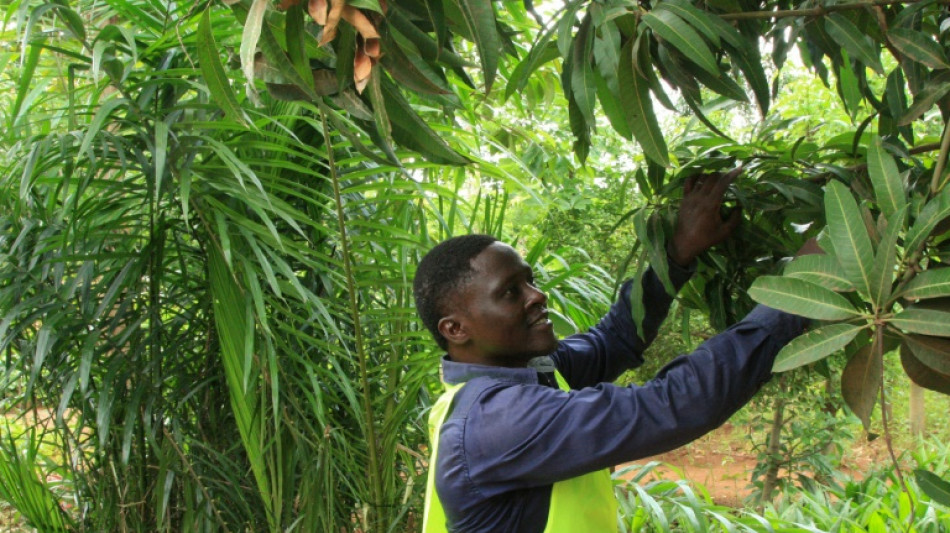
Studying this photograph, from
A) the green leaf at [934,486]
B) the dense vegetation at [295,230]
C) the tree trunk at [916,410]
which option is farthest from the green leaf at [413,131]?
the tree trunk at [916,410]

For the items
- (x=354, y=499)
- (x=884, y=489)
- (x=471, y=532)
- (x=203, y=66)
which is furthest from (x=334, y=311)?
(x=884, y=489)

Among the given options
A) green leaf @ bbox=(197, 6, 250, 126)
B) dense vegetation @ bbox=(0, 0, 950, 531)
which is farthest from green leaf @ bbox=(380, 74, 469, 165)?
green leaf @ bbox=(197, 6, 250, 126)

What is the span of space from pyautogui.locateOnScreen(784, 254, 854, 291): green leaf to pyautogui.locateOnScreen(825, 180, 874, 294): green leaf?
1cm

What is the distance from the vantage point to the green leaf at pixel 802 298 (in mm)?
898

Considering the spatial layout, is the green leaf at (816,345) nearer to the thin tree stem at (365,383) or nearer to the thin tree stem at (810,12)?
the thin tree stem at (810,12)

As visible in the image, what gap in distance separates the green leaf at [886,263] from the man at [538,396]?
25 centimetres

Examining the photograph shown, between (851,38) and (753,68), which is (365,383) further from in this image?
(851,38)

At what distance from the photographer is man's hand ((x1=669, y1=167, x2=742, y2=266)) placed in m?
1.35

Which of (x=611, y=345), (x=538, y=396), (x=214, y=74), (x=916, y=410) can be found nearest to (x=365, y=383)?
(x=611, y=345)

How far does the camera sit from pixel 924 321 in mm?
859

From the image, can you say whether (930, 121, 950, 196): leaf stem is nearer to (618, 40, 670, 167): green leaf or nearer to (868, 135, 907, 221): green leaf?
(868, 135, 907, 221): green leaf

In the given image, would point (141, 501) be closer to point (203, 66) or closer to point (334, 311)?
point (334, 311)

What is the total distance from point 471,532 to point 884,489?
272 centimetres

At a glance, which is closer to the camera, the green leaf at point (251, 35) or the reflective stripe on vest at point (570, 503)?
the green leaf at point (251, 35)
